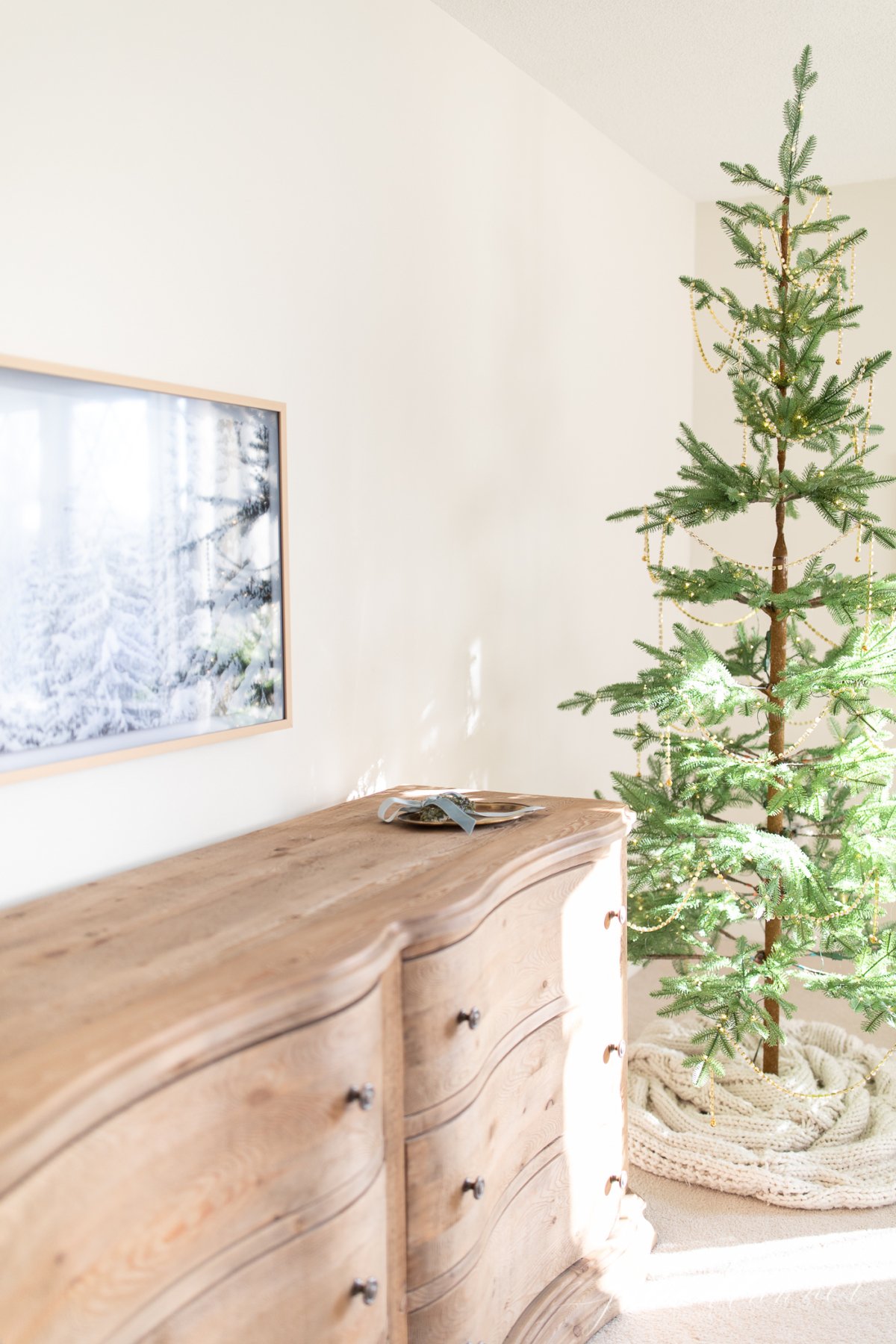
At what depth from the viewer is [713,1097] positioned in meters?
2.67

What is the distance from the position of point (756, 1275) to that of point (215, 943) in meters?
1.50

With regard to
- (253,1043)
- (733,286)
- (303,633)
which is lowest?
(253,1043)

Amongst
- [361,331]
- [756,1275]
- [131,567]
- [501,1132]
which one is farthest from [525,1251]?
[361,331]

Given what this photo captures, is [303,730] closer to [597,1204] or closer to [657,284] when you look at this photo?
[597,1204]

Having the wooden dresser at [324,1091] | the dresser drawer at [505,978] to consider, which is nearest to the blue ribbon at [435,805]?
the wooden dresser at [324,1091]

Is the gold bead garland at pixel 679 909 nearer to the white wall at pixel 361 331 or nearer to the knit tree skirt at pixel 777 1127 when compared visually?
the knit tree skirt at pixel 777 1127

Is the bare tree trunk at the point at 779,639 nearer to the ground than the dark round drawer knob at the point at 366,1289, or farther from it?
farther from it

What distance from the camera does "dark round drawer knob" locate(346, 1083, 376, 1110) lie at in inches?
51.0

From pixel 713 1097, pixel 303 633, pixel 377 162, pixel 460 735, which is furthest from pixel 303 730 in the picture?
pixel 713 1097

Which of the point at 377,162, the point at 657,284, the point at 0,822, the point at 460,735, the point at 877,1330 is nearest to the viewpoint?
the point at 0,822

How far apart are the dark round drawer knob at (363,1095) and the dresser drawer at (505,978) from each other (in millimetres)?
139

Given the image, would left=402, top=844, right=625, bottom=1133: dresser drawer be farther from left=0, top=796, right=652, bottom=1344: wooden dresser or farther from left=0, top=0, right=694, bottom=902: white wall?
left=0, top=0, right=694, bottom=902: white wall

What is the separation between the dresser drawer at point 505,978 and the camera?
57.2 inches

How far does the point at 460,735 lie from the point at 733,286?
7.94ft
